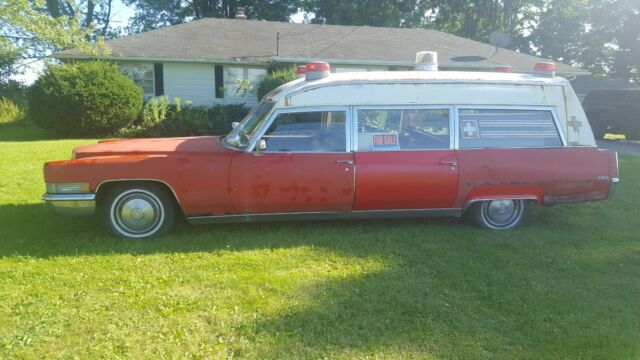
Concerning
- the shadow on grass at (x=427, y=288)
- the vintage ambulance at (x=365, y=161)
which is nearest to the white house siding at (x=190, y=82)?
the shadow on grass at (x=427, y=288)

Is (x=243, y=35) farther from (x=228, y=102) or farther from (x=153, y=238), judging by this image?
(x=153, y=238)

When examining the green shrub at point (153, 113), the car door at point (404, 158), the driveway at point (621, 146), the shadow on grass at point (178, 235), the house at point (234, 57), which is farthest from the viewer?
the house at point (234, 57)

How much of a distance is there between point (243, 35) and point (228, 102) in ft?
11.3

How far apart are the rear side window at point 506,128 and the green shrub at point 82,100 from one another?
1278 cm

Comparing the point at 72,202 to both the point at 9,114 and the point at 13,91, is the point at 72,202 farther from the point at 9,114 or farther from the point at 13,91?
the point at 13,91

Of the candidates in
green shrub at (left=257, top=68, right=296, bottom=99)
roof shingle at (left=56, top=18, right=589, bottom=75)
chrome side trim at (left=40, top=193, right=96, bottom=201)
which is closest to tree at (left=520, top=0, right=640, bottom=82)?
roof shingle at (left=56, top=18, right=589, bottom=75)

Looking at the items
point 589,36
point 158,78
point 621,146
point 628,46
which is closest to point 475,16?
point 589,36

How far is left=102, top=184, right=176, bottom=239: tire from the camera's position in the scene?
16.0 ft

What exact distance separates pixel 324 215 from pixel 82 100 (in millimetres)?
12401

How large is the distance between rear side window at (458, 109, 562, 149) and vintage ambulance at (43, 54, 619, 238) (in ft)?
0.04

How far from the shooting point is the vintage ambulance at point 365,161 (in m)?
4.85

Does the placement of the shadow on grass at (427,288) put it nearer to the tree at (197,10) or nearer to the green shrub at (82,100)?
the green shrub at (82,100)

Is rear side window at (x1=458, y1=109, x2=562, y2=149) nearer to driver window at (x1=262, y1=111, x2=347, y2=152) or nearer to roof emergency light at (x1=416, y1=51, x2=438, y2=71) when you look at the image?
roof emergency light at (x1=416, y1=51, x2=438, y2=71)

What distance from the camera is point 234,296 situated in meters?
3.70
